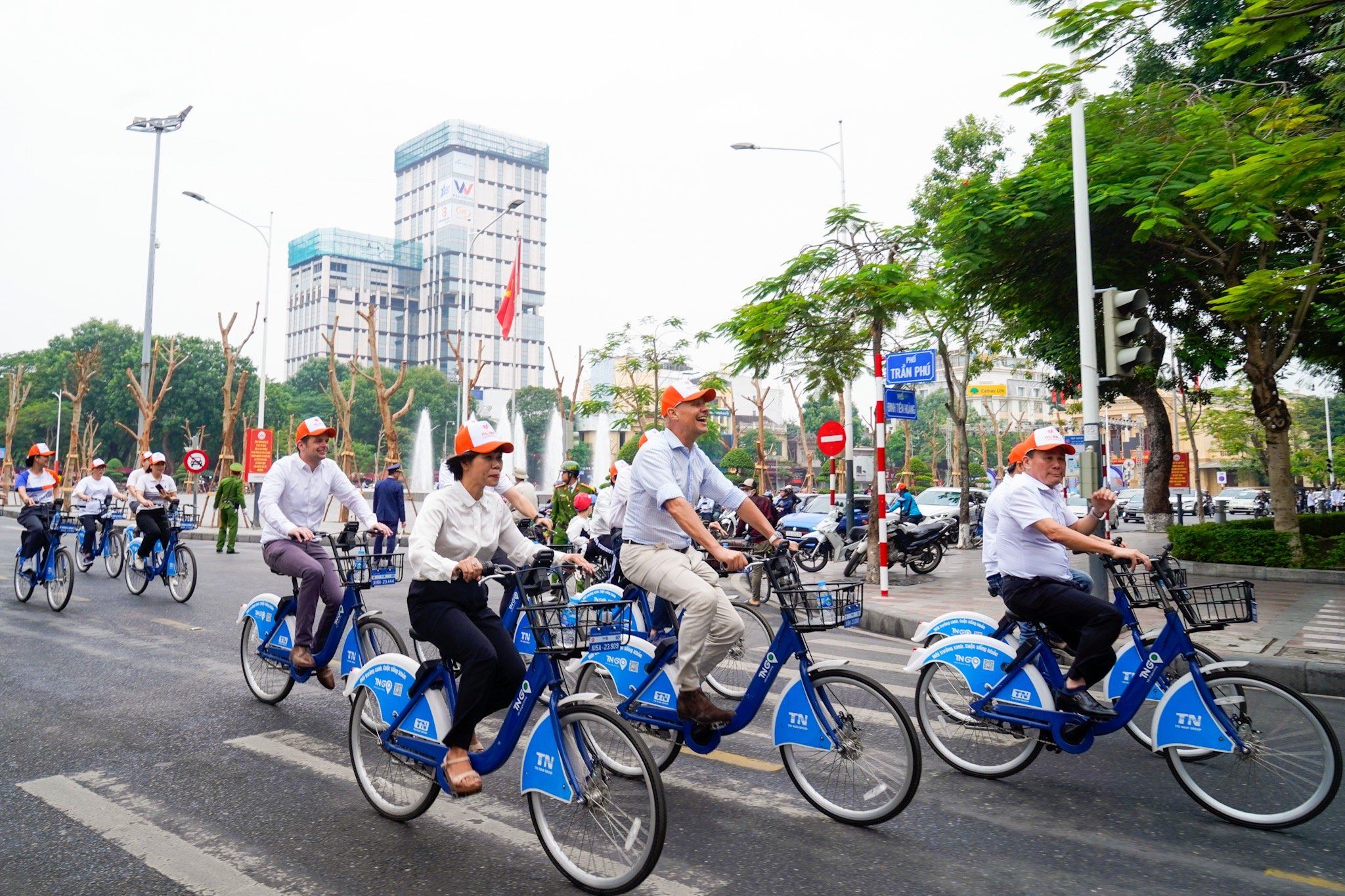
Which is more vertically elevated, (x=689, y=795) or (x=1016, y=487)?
(x=1016, y=487)

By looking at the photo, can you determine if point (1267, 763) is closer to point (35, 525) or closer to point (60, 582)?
point (60, 582)

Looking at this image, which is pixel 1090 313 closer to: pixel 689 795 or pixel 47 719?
pixel 689 795

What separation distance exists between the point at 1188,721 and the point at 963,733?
3.60 ft

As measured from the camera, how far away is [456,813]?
4.18m

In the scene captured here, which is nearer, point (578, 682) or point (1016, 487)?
point (1016, 487)

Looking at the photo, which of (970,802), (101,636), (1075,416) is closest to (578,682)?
(970,802)

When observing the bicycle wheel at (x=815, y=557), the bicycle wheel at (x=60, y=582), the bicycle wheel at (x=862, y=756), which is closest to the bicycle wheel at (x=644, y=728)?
the bicycle wheel at (x=862, y=756)

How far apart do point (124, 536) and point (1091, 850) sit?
13.0m

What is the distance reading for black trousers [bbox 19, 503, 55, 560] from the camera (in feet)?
34.1

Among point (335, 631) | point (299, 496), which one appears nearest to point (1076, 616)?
point (335, 631)

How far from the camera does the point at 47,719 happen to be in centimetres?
570

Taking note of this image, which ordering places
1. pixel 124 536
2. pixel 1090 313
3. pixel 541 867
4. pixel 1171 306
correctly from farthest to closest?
pixel 1171 306
pixel 124 536
pixel 1090 313
pixel 541 867

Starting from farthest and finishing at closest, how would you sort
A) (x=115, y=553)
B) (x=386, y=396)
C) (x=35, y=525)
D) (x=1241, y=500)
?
(x=1241, y=500) < (x=386, y=396) < (x=115, y=553) < (x=35, y=525)

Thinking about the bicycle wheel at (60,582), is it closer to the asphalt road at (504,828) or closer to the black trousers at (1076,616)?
the asphalt road at (504,828)
